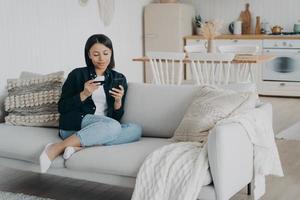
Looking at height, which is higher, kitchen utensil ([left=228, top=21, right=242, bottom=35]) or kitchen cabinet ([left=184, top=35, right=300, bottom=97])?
kitchen utensil ([left=228, top=21, right=242, bottom=35])

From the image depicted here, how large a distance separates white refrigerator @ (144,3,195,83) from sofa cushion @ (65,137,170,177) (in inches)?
179

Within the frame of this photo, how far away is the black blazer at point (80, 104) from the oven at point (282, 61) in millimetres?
4272

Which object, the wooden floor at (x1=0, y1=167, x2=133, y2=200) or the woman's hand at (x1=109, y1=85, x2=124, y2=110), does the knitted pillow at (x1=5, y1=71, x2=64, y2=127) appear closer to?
the wooden floor at (x1=0, y1=167, x2=133, y2=200)

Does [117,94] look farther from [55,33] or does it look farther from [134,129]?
[55,33]

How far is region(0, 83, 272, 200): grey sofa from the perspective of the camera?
2615 mm

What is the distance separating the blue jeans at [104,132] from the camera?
3090 mm

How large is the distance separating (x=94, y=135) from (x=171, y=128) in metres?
0.53

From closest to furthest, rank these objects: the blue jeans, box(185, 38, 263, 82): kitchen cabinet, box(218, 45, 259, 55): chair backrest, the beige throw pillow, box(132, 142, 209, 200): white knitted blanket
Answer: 1. box(132, 142, 209, 200): white knitted blanket
2. the beige throw pillow
3. the blue jeans
4. box(218, 45, 259, 55): chair backrest
5. box(185, 38, 263, 82): kitchen cabinet

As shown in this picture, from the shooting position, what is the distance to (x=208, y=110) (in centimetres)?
298

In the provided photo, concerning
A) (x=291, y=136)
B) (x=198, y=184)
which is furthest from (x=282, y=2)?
(x=198, y=184)

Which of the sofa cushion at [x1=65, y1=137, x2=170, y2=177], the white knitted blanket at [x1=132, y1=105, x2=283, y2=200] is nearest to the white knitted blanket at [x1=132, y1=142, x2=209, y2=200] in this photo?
the white knitted blanket at [x1=132, y1=105, x2=283, y2=200]

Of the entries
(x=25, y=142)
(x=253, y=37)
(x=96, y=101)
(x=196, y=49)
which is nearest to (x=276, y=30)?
(x=253, y=37)

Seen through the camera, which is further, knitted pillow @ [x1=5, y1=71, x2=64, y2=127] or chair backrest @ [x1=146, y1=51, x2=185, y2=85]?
chair backrest @ [x1=146, y1=51, x2=185, y2=85]

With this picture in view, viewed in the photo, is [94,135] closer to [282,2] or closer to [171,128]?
[171,128]
